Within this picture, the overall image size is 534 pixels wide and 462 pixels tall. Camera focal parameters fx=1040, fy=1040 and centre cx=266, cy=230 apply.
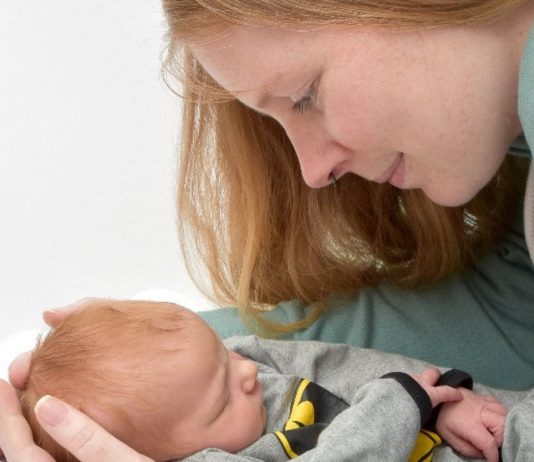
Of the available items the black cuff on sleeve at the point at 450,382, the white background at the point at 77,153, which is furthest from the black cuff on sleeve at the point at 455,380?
the white background at the point at 77,153

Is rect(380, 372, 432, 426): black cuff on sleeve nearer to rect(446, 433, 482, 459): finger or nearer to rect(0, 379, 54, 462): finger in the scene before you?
rect(446, 433, 482, 459): finger

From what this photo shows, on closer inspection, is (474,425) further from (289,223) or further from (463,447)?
(289,223)

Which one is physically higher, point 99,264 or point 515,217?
point 515,217

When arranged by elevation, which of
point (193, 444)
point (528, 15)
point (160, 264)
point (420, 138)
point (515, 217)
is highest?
point (528, 15)

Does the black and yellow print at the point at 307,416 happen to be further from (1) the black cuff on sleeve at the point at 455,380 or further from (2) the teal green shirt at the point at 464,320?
(2) the teal green shirt at the point at 464,320

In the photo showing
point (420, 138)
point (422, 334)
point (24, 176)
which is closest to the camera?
point (420, 138)

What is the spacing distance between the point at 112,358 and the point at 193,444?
0.13 metres

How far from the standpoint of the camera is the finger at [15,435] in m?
1.02

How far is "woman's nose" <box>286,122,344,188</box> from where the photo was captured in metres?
1.12

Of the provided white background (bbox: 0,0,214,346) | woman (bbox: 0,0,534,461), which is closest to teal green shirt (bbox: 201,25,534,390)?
woman (bbox: 0,0,534,461)

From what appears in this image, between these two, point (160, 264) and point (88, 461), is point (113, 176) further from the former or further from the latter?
point (88, 461)

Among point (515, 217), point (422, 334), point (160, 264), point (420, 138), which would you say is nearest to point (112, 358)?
point (420, 138)

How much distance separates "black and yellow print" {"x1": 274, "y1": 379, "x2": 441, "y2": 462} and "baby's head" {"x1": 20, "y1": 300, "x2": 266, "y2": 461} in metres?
0.04

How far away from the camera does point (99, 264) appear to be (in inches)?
83.1
